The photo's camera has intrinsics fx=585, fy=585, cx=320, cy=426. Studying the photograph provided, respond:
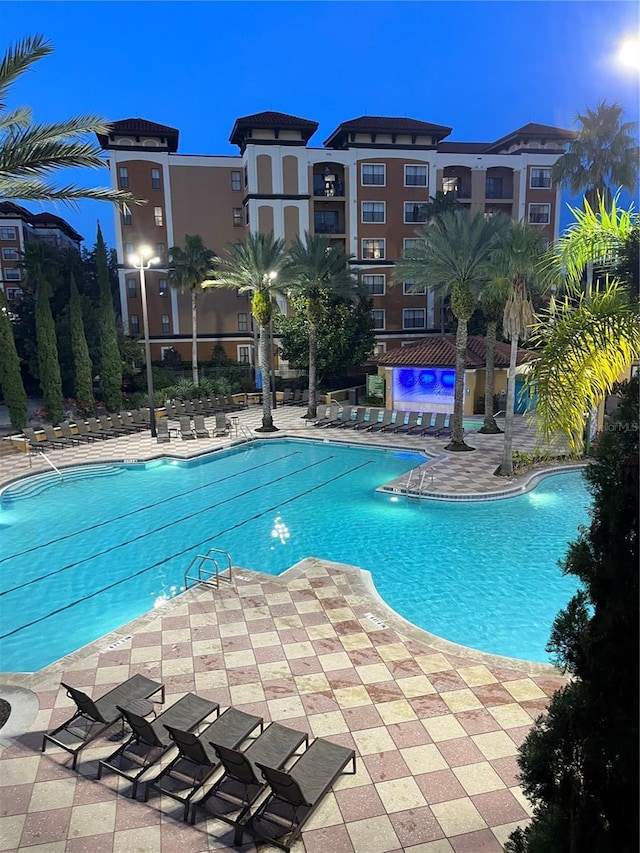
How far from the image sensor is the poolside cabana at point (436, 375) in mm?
28016

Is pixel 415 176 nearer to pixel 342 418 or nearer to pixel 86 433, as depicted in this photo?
pixel 342 418

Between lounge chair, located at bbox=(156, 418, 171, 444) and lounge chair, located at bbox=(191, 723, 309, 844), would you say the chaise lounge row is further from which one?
lounge chair, located at bbox=(156, 418, 171, 444)

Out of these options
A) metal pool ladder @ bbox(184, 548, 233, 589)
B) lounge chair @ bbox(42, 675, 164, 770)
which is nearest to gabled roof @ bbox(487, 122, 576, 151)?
metal pool ladder @ bbox(184, 548, 233, 589)

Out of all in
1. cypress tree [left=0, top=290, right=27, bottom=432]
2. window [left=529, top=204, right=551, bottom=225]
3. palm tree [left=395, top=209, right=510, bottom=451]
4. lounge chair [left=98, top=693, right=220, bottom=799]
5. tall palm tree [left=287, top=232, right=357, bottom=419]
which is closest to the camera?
lounge chair [left=98, top=693, right=220, bottom=799]

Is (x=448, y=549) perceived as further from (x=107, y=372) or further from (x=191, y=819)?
(x=107, y=372)

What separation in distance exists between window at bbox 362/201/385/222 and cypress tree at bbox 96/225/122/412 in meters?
20.4

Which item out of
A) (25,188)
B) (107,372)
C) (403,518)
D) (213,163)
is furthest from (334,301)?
(25,188)

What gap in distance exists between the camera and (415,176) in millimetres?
44031

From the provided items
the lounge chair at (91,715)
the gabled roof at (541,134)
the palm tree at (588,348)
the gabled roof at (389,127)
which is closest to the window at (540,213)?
the gabled roof at (541,134)

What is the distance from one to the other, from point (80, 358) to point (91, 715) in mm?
25796

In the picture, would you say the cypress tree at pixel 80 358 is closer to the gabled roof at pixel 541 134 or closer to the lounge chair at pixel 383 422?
the lounge chair at pixel 383 422

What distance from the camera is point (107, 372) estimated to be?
102ft

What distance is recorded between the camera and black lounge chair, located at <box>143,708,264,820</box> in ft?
19.2

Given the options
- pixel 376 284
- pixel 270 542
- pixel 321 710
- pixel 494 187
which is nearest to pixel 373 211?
pixel 376 284
